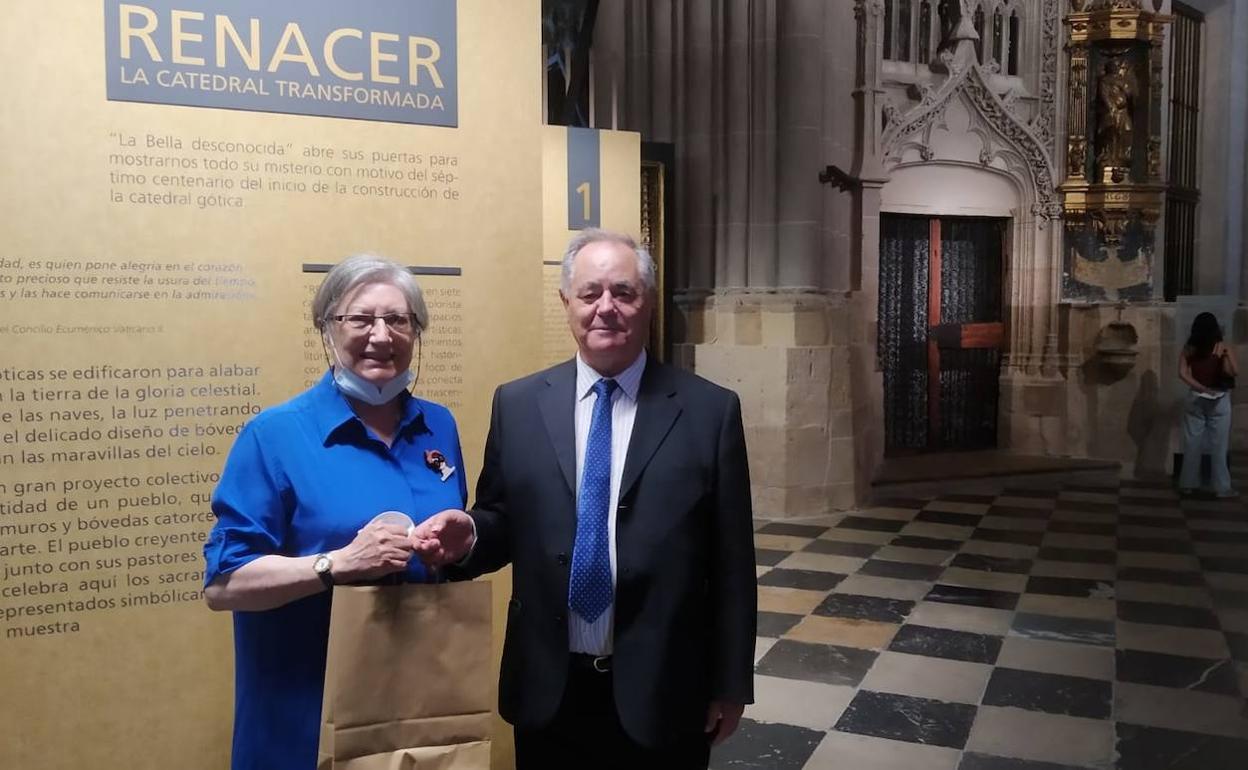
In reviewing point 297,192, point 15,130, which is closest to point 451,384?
point 297,192

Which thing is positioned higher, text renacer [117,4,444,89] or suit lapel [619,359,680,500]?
text renacer [117,4,444,89]

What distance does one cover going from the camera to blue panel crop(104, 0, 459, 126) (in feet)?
7.19

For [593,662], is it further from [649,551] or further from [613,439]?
[613,439]

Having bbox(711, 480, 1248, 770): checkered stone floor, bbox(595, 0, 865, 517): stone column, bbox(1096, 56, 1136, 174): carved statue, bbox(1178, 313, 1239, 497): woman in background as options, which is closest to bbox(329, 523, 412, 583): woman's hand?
bbox(711, 480, 1248, 770): checkered stone floor

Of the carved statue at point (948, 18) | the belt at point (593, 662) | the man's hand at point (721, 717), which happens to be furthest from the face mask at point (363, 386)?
the carved statue at point (948, 18)

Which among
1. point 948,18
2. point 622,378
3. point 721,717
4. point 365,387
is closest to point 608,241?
point 622,378

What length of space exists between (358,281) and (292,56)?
2.79 ft

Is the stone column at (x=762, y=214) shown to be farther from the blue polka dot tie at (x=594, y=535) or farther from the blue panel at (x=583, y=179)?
the blue polka dot tie at (x=594, y=535)

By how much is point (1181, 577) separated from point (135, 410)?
17.8 ft

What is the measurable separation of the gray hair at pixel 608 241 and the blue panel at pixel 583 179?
301 centimetres

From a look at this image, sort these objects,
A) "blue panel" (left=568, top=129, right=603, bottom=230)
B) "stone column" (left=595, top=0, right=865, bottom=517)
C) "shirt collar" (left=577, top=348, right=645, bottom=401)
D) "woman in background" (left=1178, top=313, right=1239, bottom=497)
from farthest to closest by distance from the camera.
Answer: "woman in background" (left=1178, top=313, right=1239, bottom=497)
"stone column" (left=595, top=0, right=865, bottom=517)
"blue panel" (left=568, top=129, right=603, bottom=230)
"shirt collar" (left=577, top=348, right=645, bottom=401)

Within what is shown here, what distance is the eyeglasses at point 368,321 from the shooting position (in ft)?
5.83

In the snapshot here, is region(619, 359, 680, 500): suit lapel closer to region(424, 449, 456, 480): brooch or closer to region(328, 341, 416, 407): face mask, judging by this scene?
region(424, 449, 456, 480): brooch

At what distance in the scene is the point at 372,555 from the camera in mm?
1627
